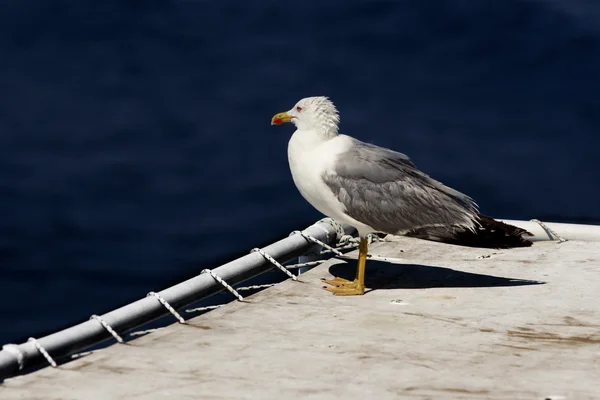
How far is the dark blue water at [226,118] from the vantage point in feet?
39.5

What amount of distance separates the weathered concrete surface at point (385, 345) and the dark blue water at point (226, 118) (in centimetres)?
433

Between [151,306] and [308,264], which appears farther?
[308,264]

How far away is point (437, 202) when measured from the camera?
7641mm

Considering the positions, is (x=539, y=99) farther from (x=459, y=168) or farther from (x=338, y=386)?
(x=338, y=386)

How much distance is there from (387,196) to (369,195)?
0.46 feet

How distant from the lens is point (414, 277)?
7.84 meters

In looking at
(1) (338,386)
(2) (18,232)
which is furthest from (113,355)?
(2) (18,232)

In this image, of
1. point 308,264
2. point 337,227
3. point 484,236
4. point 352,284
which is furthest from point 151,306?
point 484,236

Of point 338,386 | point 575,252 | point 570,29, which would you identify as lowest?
point 338,386

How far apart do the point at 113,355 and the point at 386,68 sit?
10.3 metres

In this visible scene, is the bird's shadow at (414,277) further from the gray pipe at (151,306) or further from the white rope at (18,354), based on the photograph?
the white rope at (18,354)

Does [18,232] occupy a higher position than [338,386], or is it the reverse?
[18,232]

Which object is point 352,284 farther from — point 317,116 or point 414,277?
point 317,116

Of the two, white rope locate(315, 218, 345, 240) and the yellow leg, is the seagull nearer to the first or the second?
the yellow leg
